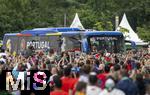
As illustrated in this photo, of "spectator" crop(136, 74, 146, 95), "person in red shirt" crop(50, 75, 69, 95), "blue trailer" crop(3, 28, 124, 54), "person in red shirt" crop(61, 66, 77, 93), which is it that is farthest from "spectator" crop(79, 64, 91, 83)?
"blue trailer" crop(3, 28, 124, 54)

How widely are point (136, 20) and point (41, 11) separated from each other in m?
12.7

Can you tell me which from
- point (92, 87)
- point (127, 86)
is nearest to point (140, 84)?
point (127, 86)

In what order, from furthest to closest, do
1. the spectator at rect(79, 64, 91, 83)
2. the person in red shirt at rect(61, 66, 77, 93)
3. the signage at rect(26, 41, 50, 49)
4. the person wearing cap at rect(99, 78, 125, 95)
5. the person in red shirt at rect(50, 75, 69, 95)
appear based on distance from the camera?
1. the signage at rect(26, 41, 50, 49)
2. the person in red shirt at rect(61, 66, 77, 93)
3. the spectator at rect(79, 64, 91, 83)
4. the person in red shirt at rect(50, 75, 69, 95)
5. the person wearing cap at rect(99, 78, 125, 95)

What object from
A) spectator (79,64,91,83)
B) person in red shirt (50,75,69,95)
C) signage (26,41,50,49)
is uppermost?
spectator (79,64,91,83)

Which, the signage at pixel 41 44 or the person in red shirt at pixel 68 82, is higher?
the person in red shirt at pixel 68 82

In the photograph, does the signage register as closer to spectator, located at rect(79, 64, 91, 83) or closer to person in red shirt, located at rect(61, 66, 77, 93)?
person in red shirt, located at rect(61, 66, 77, 93)

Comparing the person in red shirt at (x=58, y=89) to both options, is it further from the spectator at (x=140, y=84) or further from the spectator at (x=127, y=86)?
the spectator at (x=140, y=84)

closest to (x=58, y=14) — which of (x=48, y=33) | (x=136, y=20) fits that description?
(x=136, y=20)

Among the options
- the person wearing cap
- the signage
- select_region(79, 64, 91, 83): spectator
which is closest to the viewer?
the person wearing cap

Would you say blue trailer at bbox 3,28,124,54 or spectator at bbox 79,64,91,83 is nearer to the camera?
spectator at bbox 79,64,91,83

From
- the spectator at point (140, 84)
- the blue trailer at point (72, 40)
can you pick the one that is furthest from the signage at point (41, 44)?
the spectator at point (140, 84)

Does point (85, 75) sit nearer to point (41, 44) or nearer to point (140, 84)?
point (140, 84)

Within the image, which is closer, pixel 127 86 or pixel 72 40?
pixel 127 86

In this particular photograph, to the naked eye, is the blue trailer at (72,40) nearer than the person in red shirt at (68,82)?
No
